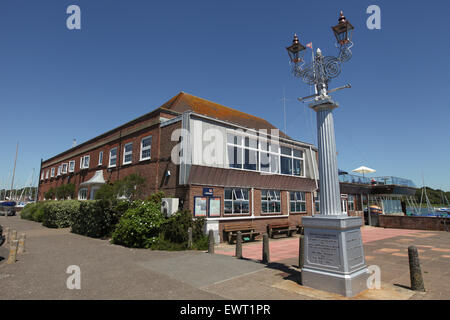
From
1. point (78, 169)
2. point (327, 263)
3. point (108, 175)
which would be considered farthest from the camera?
point (78, 169)

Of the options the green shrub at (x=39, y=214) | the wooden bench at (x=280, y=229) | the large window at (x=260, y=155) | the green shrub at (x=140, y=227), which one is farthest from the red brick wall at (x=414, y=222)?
the green shrub at (x=39, y=214)

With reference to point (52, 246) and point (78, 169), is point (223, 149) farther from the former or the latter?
point (78, 169)

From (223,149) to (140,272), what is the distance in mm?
8577

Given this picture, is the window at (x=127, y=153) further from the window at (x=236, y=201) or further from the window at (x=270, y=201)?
the window at (x=270, y=201)

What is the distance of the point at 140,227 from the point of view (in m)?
11.6

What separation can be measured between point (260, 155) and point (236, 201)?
3.67m

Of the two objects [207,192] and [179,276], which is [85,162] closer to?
[207,192]

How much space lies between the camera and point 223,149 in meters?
14.7

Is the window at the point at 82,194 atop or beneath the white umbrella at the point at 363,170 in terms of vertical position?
beneath

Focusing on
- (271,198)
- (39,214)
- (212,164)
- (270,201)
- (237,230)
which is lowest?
(237,230)

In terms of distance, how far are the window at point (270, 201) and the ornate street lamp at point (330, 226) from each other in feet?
35.0

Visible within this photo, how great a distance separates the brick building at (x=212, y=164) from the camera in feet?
44.1

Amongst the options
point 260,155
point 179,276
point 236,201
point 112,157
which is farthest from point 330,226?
point 112,157
